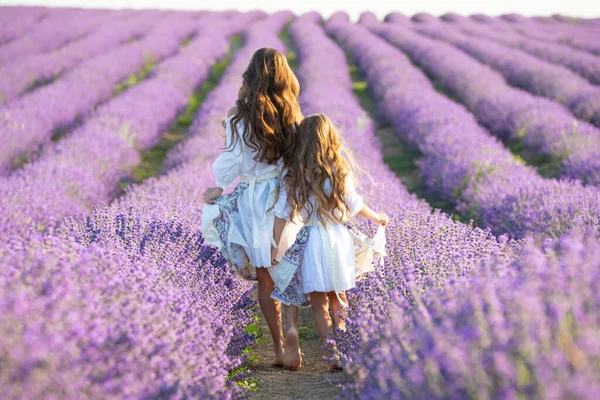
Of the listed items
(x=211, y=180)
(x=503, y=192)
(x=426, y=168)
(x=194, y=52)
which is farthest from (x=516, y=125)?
(x=194, y=52)

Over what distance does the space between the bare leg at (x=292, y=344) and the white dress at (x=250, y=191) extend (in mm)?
296

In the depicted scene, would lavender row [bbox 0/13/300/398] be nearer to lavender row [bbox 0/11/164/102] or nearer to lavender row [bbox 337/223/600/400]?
lavender row [bbox 337/223/600/400]

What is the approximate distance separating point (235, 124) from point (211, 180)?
2.06 m

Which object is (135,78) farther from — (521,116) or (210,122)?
(521,116)

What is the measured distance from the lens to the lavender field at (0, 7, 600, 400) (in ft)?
4.85

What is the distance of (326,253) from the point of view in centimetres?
290

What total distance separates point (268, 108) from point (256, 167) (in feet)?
1.00

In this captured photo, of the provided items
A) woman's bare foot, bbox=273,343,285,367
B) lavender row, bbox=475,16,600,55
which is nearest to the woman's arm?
woman's bare foot, bbox=273,343,285,367

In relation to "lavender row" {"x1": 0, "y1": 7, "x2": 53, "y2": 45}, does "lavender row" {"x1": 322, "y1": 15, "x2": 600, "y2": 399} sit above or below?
below

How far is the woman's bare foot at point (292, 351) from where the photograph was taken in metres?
2.99

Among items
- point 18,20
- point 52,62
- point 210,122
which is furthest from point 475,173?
point 18,20

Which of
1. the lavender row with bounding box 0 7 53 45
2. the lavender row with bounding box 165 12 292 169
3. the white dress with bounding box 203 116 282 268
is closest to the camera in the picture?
the white dress with bounding box 203 116 282 268

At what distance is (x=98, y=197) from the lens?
5.45 metres

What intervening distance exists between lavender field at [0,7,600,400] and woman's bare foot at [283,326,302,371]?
21 cm
